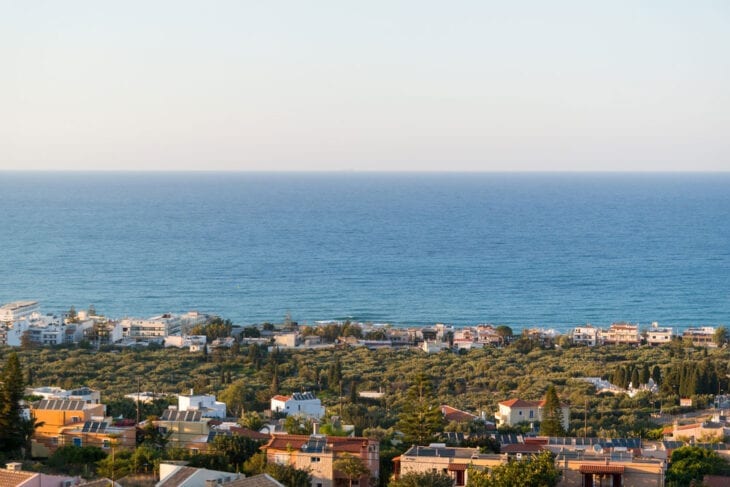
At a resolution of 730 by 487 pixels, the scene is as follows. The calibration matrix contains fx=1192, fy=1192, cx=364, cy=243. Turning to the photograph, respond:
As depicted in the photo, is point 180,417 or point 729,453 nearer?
point 729,453

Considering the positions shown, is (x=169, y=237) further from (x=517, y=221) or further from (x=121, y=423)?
(x=121, y=423)

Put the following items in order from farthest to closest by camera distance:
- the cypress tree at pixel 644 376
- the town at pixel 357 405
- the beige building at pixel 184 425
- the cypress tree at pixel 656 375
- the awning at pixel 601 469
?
the cypress tree at pixel 656 375
the cypress tree at pixel 644 376
the beige building at pixel 184 425
the town at pixel 357 405
the awning at pixel 601 469

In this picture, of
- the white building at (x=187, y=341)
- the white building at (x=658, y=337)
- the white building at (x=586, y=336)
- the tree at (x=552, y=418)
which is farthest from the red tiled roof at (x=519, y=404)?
the white building at (x=658, y=337)

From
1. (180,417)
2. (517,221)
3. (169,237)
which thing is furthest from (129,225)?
(180,417)

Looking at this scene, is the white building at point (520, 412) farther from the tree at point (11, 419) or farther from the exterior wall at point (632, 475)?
the tree at point (11, 419)

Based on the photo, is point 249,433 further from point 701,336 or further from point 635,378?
point 701,336

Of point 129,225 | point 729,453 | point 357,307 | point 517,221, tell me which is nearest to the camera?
point 729,453
